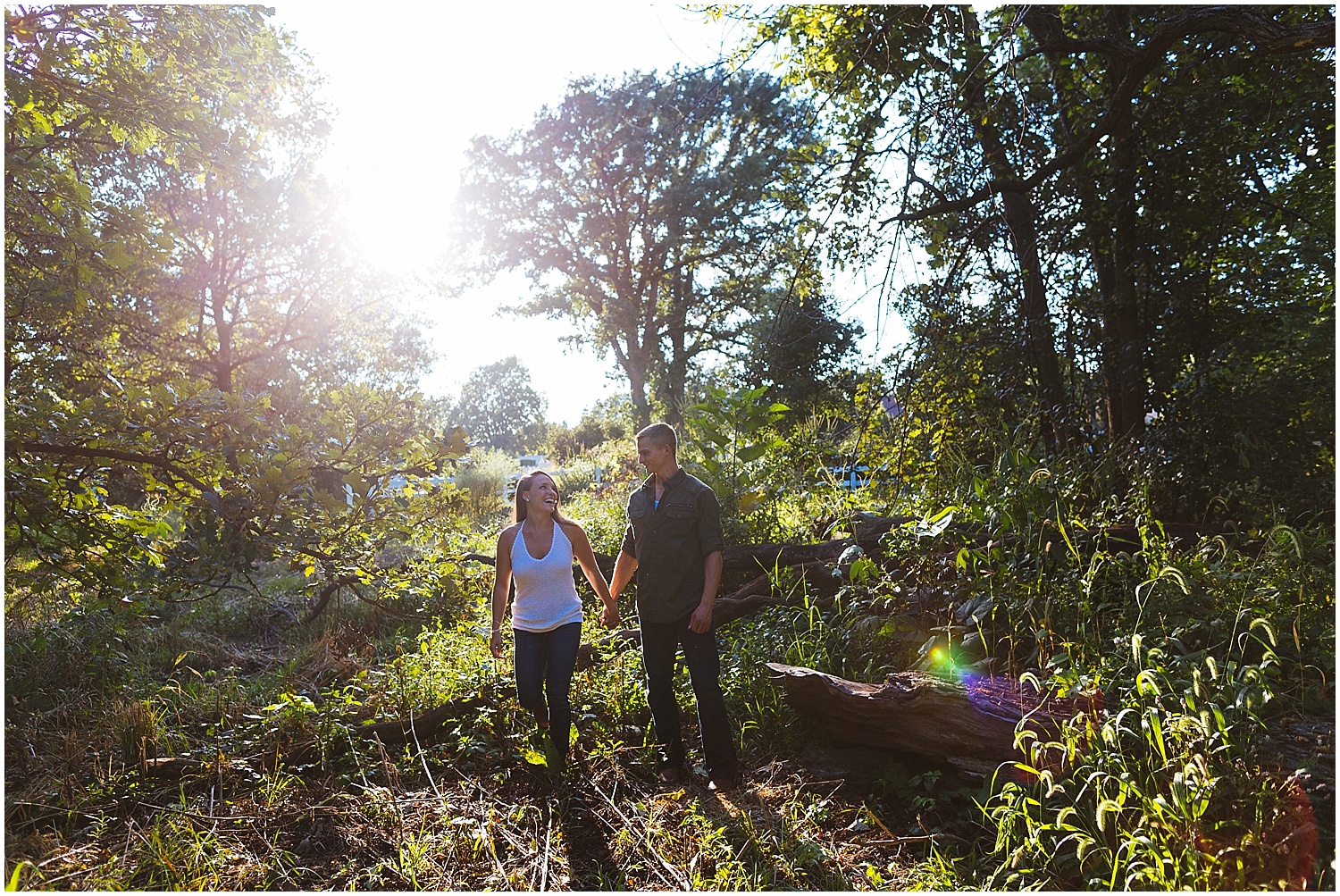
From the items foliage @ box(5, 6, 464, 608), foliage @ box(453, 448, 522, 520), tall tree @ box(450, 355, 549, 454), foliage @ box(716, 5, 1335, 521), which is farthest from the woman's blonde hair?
tall tree @ box(450, 355, 549, 454)

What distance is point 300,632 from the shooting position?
7211 millimetres

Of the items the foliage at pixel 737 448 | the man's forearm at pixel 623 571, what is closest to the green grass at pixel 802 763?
the man's forearm at pixel 623 571

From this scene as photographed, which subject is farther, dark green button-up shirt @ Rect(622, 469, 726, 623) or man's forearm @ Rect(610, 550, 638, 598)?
man's forearm @ Rect(610, 550, 638, 598)

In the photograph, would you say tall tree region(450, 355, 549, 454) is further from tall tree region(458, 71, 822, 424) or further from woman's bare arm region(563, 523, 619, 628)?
woman's bare arm region(563, 523, 619, 628)

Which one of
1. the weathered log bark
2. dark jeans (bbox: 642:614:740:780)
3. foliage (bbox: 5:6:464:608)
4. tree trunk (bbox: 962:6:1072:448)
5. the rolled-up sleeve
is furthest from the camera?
tree trunk (bbox: 962:6:1072:448)

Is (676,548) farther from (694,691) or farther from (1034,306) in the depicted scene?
(1034,306)

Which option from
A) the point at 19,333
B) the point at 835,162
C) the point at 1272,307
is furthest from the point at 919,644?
the point at 19,333

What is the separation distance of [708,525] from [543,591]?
3.06 ft

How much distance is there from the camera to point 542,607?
12.8ft

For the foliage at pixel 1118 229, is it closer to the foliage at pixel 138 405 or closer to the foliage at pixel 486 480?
the foliage at pixel 138 405

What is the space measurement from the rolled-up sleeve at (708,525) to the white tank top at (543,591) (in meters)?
0.72

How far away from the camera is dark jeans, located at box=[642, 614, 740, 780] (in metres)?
3.77

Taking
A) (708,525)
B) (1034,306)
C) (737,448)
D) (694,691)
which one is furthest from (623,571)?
(1034,306)

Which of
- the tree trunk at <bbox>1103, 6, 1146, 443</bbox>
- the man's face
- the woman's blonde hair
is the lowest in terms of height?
the woman's blonde hair
